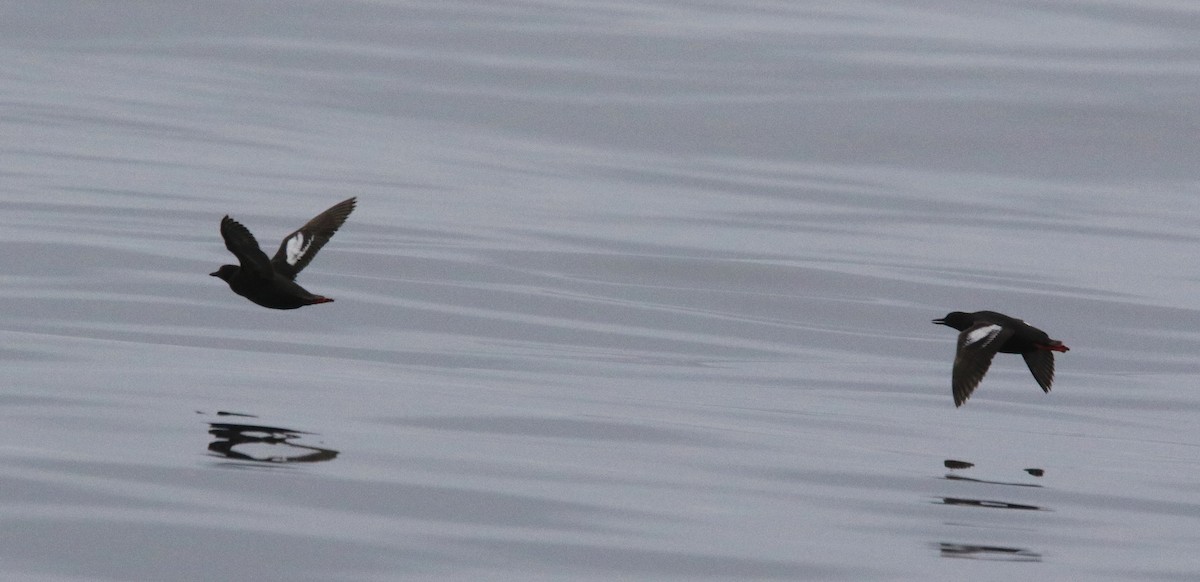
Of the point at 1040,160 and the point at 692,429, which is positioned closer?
the point at 692,429

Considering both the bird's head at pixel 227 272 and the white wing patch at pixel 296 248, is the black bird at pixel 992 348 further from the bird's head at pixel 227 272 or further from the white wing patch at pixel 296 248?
the bird's head at pixel 227 272

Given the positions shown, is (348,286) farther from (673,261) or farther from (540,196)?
(540,196)

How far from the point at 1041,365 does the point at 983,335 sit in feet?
1.98

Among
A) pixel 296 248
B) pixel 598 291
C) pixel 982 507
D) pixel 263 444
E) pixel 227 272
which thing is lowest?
pixel 982 507

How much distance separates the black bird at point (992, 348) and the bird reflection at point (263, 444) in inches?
128

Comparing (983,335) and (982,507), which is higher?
(983,335)

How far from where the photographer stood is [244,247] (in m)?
9.78

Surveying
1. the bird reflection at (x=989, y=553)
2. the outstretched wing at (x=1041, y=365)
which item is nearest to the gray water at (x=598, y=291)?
the bird reflection at (x=989, y=553)

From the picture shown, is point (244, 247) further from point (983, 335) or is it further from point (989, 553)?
point (989, 553)

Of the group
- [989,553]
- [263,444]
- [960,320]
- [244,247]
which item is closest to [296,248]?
[244,247]

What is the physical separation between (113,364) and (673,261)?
6.97 metres

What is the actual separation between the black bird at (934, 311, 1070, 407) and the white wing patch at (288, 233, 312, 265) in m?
3.62

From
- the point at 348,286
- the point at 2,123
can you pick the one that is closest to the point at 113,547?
the point at 348,286

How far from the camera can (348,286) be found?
50.7 ft
